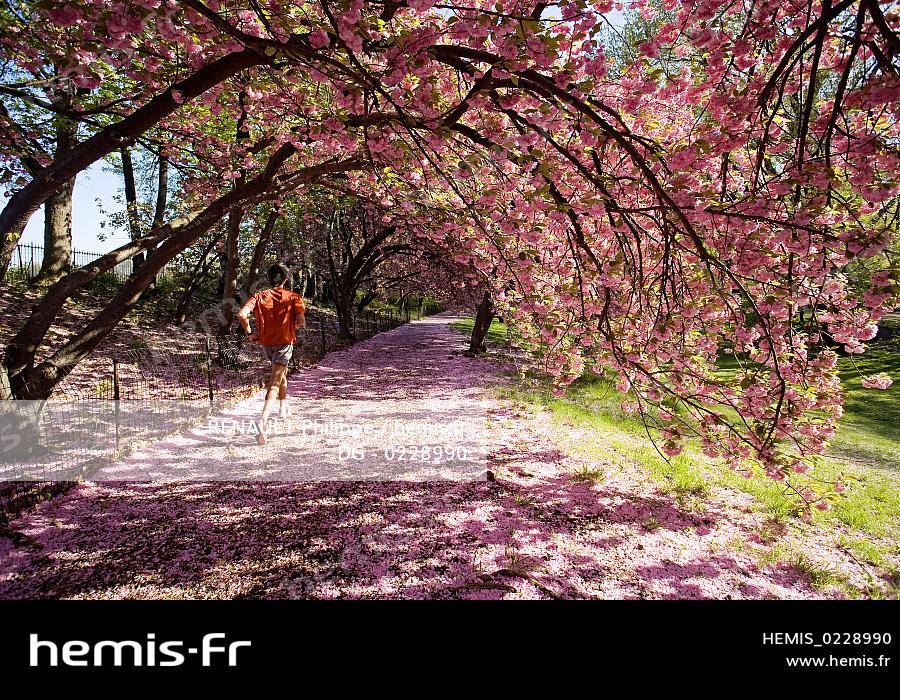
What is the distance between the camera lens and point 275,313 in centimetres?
682

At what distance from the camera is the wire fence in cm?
484

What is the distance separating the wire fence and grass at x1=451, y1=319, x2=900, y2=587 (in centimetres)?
599

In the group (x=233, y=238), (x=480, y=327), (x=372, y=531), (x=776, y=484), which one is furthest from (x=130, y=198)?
(x=776, y=484)

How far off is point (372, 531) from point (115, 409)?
378cm

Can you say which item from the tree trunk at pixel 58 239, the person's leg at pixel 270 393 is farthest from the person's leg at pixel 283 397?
the tree trunk at pixel 58 239

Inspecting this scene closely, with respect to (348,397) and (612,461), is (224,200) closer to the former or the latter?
(348,397)

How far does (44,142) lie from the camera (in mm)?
7957

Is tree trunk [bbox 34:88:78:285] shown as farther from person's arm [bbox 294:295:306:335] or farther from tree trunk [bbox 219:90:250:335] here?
person's arm [bbox 294:295:306:335]

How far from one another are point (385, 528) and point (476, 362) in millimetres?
12360

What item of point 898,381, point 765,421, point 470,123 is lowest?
point 898,381

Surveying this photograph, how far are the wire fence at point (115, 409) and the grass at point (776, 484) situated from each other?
5.99 meters

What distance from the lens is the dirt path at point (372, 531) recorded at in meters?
3.35

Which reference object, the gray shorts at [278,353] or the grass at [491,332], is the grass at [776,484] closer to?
the gray shorts at [278,353]

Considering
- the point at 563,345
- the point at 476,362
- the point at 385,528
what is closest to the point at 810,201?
the point at 563,345
